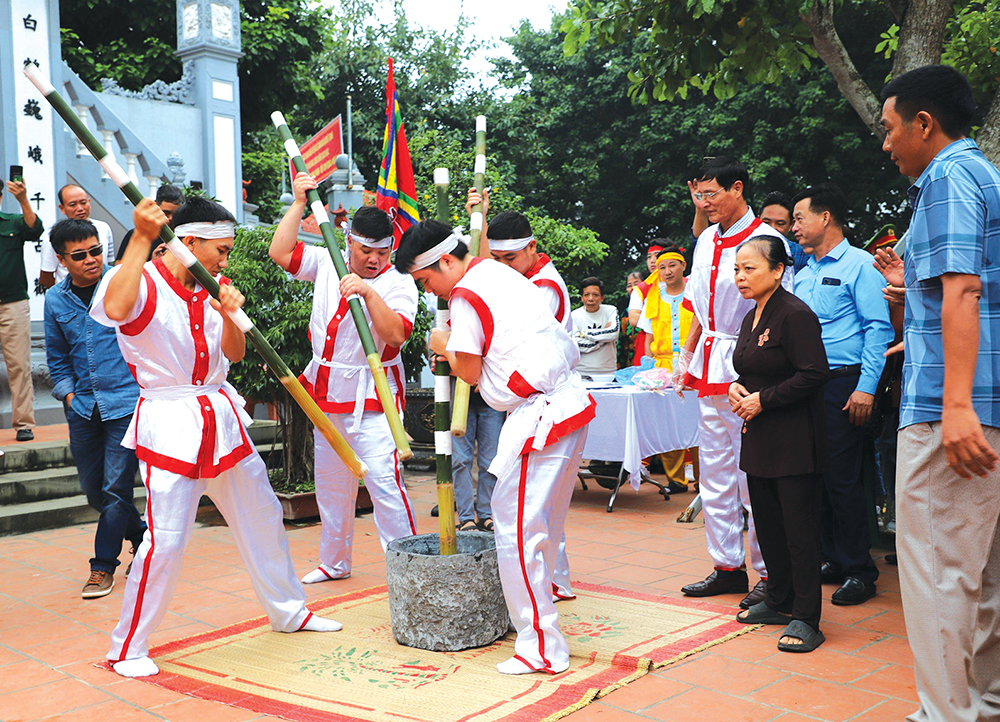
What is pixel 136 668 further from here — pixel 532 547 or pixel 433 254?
pixel 433 254

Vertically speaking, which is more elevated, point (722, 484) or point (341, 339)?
point (341, 339)

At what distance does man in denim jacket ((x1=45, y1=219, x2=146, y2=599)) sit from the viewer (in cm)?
493

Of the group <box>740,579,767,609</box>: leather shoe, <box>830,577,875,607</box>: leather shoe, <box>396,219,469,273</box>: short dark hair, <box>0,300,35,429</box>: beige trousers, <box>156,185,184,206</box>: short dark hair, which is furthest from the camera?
<box>0,300,35,429</box>: beige trousers

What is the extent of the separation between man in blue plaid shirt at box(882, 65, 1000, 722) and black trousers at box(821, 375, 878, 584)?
182 centimetres

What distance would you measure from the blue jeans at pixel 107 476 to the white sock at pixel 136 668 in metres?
1.35

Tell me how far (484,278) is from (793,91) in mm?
16976

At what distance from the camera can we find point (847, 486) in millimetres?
4625

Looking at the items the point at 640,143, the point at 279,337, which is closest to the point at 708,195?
the point at 279,337

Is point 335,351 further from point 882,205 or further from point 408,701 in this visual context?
point 882,205

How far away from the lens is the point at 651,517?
6816mm

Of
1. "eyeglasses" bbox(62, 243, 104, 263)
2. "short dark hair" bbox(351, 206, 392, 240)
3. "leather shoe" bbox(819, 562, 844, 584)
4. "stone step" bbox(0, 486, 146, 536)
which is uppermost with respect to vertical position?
"short dark hair" bbox(351, 206, 392, 240)

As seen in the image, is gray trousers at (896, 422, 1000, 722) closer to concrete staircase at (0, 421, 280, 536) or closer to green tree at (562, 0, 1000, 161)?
green tree at (562, 0, 1000, 161)

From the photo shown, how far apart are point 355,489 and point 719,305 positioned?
86.7 inches

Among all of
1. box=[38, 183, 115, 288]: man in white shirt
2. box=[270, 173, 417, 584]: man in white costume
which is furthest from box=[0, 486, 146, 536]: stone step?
box=[270, 173, 417, 584]: man in white costume
